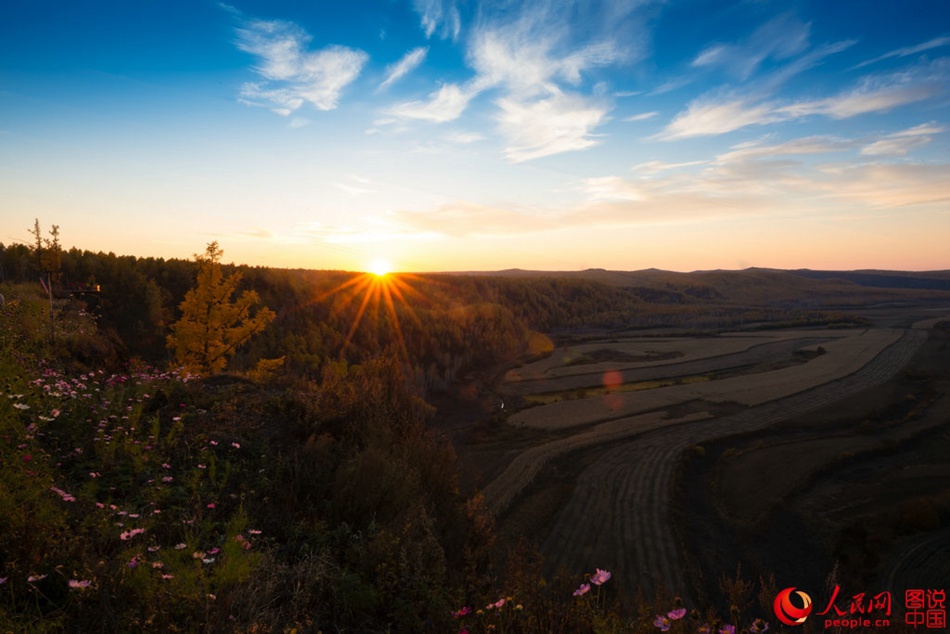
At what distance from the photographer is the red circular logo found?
4059 millimetres

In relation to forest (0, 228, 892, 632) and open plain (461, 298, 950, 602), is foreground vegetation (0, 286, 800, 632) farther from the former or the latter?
open plain (461, 298, 950, 602)

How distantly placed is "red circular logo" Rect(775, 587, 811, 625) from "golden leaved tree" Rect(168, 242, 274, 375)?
886 inches

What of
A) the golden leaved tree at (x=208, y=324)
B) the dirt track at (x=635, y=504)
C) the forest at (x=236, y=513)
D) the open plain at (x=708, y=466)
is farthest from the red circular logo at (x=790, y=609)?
the golden leaved tree at (x=208, y=324)

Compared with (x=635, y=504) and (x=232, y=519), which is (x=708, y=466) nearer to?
(x=635, y=504)

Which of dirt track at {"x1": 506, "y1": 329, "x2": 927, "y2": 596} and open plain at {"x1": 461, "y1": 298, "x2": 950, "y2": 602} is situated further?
open plain at {"x1": 461, "y1": 298, "x2": 950, "y2": 602}

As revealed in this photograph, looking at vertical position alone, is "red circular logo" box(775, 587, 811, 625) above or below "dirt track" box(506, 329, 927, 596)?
above

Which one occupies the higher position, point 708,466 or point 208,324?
point 208,324

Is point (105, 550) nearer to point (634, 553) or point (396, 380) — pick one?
point (396, 380)

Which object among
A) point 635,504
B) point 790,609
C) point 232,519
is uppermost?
point 232,519

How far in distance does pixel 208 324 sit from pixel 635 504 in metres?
23.3

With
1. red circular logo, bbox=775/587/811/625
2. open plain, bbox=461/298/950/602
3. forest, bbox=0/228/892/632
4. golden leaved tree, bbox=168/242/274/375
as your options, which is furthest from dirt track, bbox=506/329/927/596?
golden leaved tree, bbox=168/242/274/375

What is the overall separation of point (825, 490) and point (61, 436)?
31.3 metres

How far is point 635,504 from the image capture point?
78.9 ft

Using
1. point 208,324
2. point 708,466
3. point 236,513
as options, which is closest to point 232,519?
point 236,513
